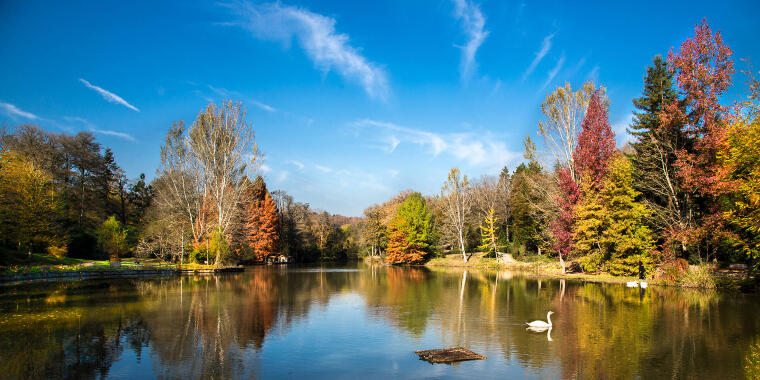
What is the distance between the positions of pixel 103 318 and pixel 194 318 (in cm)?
324

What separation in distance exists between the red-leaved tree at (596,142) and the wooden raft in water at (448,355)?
90.3 feet

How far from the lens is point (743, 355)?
10.2 m

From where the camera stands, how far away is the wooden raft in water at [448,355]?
9945mm

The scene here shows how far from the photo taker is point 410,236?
5894 cm

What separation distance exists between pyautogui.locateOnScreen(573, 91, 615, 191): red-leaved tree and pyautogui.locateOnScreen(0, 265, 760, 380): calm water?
14.2 m

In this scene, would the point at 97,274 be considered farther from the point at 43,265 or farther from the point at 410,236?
the point at 410,236

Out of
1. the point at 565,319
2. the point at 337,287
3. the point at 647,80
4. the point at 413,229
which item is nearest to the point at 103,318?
the point at 337,287

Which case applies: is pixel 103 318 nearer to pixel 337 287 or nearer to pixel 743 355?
pixel 337 287

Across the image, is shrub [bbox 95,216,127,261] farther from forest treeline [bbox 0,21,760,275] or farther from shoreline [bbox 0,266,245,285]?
shoreline [bbox 0,266,245,285]

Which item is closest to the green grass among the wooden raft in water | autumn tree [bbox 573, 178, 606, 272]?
the wooden raft in water

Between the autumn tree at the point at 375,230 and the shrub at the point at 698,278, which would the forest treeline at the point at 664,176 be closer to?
the shrub at the point at 698,278

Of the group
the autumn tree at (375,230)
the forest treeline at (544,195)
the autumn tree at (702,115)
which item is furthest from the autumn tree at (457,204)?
the autumn tree at (702,115)

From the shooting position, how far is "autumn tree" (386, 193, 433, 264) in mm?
58875

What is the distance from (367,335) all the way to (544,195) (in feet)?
104
